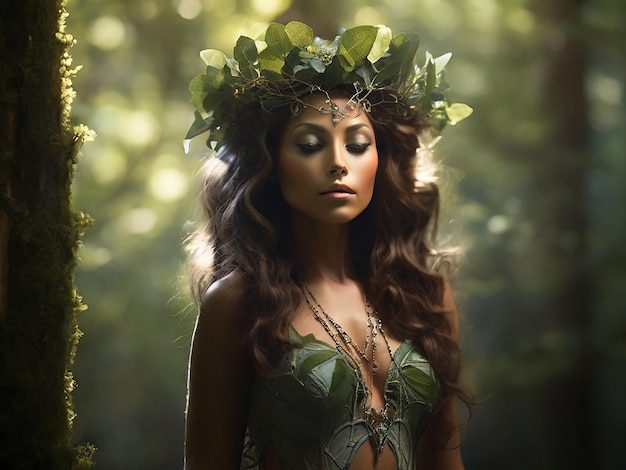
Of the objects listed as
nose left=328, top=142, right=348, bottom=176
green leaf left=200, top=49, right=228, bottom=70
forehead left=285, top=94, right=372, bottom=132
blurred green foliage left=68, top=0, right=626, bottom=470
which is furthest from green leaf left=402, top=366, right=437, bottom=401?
blurred green foliage left=68, top=0, right=626, bottom=470

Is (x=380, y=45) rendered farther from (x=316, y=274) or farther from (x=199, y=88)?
(x=316, y=274)

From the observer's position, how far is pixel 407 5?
4.53 meters

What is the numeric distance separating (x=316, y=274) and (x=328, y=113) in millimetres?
443

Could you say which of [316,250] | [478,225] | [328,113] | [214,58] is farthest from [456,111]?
[478,225]

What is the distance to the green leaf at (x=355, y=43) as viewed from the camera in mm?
1987

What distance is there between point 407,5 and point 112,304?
7.94 ft

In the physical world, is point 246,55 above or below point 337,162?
above

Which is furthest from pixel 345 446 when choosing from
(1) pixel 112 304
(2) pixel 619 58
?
(2) pixel 619 58

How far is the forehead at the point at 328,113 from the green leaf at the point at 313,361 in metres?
0.57

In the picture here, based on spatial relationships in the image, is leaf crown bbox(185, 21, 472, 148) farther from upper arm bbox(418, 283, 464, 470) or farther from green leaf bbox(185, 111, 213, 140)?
upper arm bbox(418, 283, 464, 470)

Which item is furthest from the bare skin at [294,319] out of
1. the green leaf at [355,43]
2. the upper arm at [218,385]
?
the green leaf at [355,43]

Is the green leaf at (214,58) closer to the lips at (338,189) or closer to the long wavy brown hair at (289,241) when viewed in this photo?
the long wavy brown hair at (289,241)

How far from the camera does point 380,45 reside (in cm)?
203

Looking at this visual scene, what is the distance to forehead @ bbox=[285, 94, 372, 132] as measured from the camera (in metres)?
1.97
